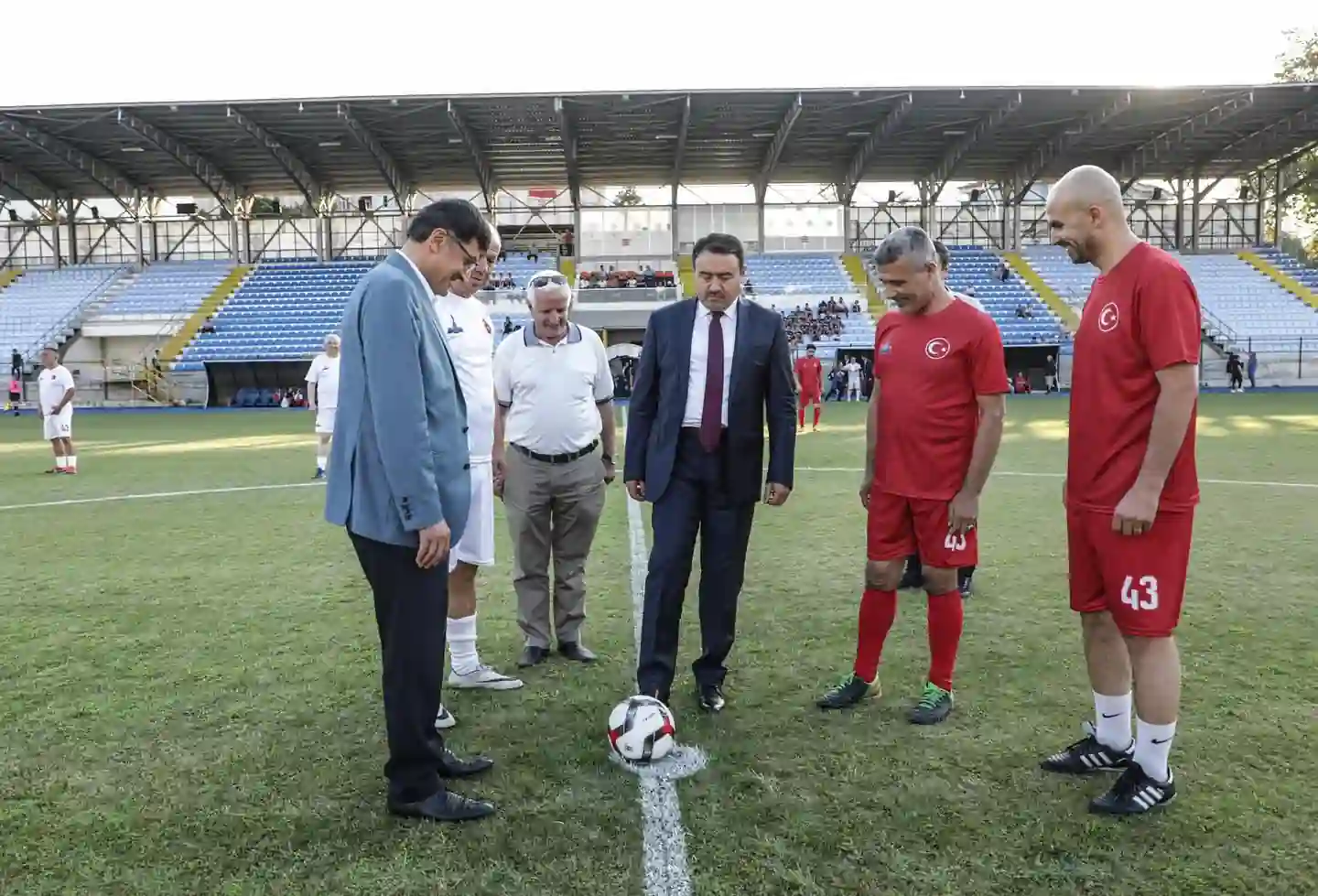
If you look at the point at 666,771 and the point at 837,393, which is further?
the point at 837,393

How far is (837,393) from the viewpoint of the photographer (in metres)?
33.0

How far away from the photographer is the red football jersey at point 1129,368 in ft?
10.4

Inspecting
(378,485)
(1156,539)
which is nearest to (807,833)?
(1156,539)

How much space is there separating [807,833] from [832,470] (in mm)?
10210

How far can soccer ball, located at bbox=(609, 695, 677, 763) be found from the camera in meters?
3.78

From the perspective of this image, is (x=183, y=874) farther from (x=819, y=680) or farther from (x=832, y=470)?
(x=832, y=470)

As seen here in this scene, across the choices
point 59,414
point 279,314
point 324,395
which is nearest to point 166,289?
point 279,314

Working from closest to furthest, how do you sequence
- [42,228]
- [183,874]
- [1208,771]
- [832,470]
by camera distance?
1. [183,874]
2. [1208,771]
3. [832,470]
4. [42,228]

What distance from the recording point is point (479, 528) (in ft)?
15.4

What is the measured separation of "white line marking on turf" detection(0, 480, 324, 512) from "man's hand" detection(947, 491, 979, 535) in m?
9.56

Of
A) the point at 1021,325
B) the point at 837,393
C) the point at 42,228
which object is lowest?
the point at 837,393

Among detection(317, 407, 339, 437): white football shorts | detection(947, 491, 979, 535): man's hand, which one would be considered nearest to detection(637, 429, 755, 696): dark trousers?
detection(947, 491, 979, 535): man's hand

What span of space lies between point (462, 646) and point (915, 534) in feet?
7.17

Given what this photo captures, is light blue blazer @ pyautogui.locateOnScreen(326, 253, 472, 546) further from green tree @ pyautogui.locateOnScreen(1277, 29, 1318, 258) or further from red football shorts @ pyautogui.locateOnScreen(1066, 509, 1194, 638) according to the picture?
green tree @ pyautogui.locateOnScreen(1277, 29, 1318, 258)
